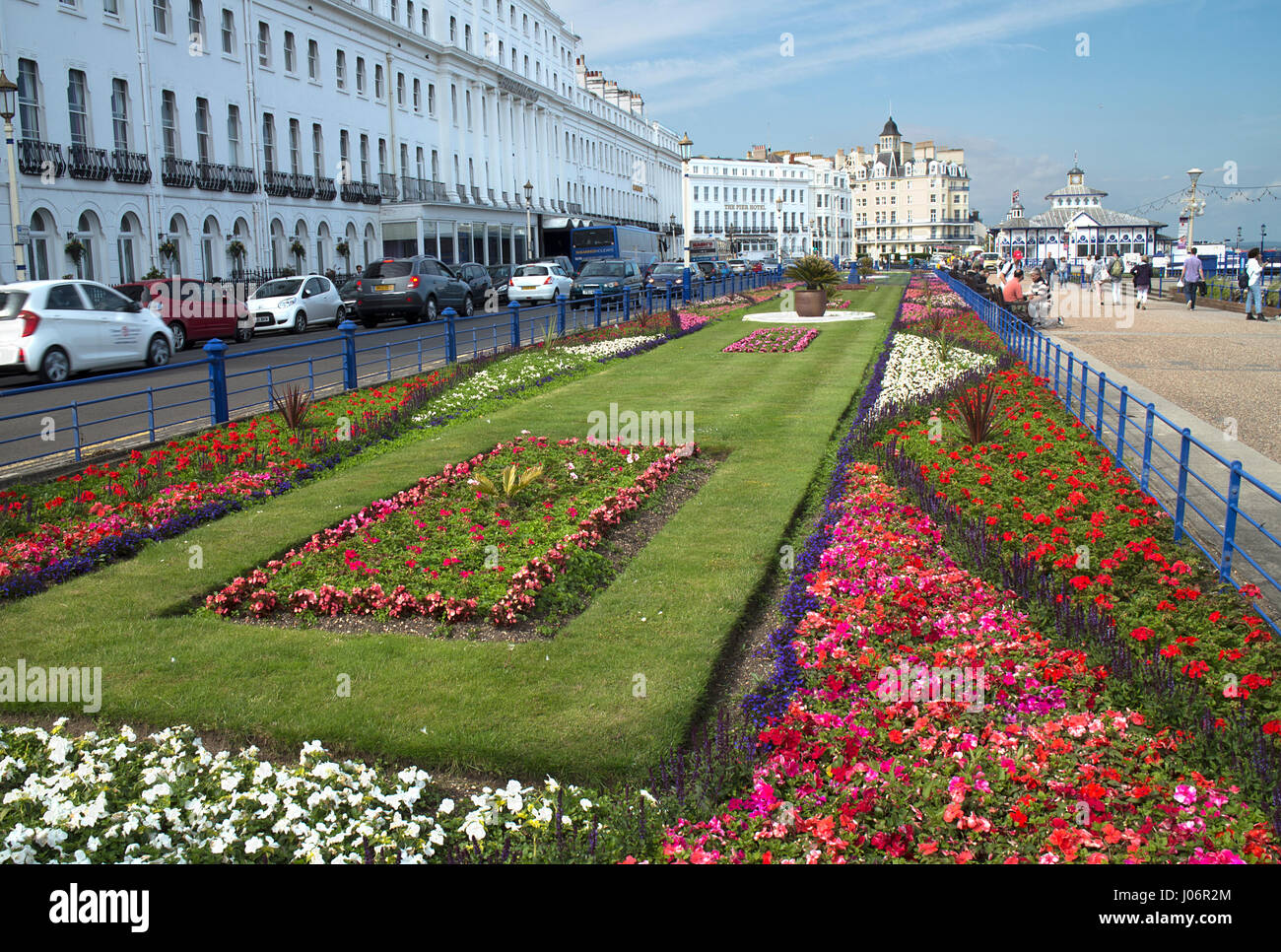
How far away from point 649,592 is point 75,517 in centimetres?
507

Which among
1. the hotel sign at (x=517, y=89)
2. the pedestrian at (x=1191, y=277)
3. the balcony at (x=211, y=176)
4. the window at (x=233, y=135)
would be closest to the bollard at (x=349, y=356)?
the balcony at (x=211, y=176)

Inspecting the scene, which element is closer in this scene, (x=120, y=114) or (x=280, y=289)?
(x=280, y=289)

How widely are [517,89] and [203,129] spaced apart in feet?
113

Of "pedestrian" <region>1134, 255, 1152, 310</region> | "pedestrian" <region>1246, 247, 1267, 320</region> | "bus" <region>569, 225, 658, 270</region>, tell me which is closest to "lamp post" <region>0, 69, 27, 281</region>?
"bus" <region>569, 225, 658, 270</region>

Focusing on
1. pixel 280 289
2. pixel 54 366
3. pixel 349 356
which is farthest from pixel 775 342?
pixel 54 366

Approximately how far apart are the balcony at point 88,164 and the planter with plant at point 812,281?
66.6 ft

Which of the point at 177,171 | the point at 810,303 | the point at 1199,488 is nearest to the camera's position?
the point at 1199,488

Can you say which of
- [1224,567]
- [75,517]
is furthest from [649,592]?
[75,517]

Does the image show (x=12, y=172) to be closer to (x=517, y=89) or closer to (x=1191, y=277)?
(x=1191, y=277)

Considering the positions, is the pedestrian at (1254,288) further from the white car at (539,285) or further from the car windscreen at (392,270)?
the car windscreen at (392,270)

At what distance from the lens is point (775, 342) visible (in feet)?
76.5

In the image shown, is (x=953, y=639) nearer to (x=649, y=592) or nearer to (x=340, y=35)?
(x=649, y=592)

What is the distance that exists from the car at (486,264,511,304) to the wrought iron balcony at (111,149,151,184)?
13.4m

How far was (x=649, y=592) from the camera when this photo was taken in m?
7.28
